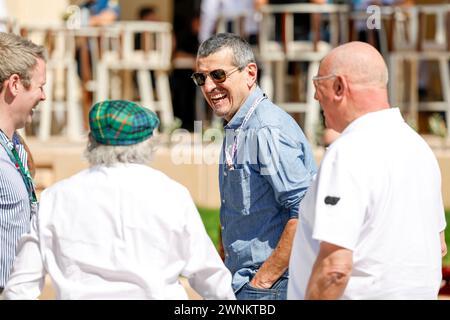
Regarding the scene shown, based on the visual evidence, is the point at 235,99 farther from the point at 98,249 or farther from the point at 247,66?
the point at 98,249

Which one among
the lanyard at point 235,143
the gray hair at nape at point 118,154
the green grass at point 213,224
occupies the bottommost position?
the green grass at point 213,224

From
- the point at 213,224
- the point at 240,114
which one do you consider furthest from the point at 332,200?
the point at 213,224

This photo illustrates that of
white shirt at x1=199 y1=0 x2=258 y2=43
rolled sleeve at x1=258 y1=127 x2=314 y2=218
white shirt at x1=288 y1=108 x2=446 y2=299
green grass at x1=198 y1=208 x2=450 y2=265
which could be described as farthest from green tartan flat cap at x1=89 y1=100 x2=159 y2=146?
white shirt at x1=199 y1=0 x2=258 y2=43

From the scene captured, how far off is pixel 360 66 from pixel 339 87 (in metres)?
0.09

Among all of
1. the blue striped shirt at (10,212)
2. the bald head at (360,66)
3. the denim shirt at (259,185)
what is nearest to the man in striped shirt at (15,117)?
the blue striped shirt at (10,212)

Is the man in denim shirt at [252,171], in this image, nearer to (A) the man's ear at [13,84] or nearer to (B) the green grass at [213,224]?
(A) the man's ear at [13,84]

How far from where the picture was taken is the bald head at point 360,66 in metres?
3.79

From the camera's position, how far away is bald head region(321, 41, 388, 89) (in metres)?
3.79

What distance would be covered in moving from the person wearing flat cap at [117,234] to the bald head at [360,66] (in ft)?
2.11

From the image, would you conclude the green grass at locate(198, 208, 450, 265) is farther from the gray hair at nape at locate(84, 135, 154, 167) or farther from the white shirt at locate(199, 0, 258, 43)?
the gray hair at nape at locate(84, 135, 154, 167)

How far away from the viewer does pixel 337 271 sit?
3.57m

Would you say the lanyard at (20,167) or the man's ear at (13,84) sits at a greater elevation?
the man's ear at (13,84)

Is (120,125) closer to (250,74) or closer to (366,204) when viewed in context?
(366,204)
